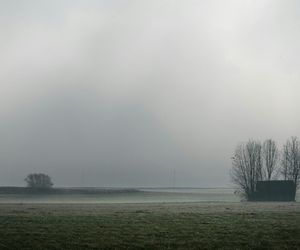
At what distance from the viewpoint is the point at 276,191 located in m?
92.2

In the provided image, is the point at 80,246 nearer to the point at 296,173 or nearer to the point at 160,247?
the point at 160,247

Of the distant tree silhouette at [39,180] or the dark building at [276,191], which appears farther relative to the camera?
the distant tree silhouette at [39,180]

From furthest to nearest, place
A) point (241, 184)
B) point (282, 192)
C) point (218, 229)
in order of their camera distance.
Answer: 1. point (241, 184)
2. point (282, 192)
3. point (218, 229)

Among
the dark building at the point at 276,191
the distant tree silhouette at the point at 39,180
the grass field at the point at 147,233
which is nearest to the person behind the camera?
the grass field at the point at 147,233

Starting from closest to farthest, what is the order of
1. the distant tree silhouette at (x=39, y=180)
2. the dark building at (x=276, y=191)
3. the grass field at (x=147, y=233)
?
the grass field at (x=147, y=233)
the dark building at (x=276, y=191)
the distant tree silhouette at (x=39, y=180)

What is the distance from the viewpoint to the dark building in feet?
301

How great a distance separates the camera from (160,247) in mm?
21172

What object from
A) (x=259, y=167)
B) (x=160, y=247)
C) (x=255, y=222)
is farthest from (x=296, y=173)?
(x=160, y=247)

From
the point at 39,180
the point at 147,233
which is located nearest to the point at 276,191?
the point at 147,233

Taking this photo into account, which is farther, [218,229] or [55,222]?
[55,222]

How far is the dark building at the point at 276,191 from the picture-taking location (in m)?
91.8

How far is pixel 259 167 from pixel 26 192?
2867 inches

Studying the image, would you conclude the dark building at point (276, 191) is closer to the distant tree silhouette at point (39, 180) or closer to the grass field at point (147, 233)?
the grass field at point (147, 233)

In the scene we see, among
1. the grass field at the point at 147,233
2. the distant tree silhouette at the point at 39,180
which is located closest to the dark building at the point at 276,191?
the grass field at the point at 147,233
